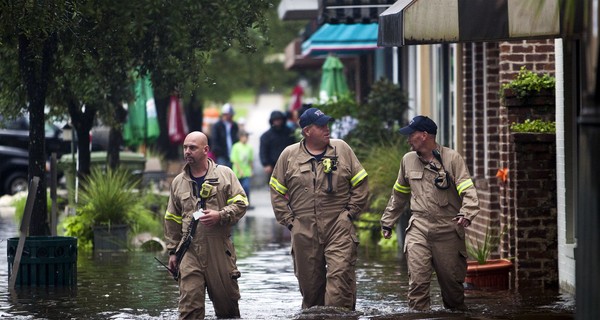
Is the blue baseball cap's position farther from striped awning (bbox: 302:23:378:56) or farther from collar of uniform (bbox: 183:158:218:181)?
striped awning (bbox: 302:23:378:56)

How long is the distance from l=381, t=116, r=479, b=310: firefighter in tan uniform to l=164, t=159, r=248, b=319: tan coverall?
1328mm

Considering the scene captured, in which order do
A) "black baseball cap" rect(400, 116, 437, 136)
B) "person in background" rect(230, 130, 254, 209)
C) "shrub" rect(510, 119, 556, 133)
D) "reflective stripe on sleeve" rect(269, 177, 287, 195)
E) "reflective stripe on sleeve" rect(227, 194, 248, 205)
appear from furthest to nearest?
"person in background" rect(230, 130, 254, 209) < "shrub" rect(510, 119, 556, 133) < "reflective stripe on sleeve" rect(269, 177, 287, 195) < "black baseball cap" rect(400, 116, 437, 136) < "reflective stripe on sleeve" rect(227, 194, 248, 205)

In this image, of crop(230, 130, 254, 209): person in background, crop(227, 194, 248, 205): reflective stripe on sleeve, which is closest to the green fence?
crop(227, 194, 248, 205): reflective stripe on sleeve

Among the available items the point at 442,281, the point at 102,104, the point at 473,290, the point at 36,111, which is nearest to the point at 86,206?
the point at 102,104

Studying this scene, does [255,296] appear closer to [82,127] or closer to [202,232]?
[202,232]

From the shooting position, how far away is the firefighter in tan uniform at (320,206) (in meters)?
12.0

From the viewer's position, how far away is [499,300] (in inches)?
510

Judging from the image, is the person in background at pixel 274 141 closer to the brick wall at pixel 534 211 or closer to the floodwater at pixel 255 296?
the floodwater at pixel 255 296

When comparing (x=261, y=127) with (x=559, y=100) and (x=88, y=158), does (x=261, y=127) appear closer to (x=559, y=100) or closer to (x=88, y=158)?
(x=88, y=158)

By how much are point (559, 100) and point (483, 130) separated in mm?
3909

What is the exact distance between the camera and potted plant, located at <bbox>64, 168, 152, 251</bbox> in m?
18.9

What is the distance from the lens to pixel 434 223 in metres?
11.9

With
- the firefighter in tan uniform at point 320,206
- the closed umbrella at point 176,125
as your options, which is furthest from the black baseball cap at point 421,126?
the closed umbrella at point 176,125

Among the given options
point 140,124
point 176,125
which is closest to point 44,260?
point 140,124
